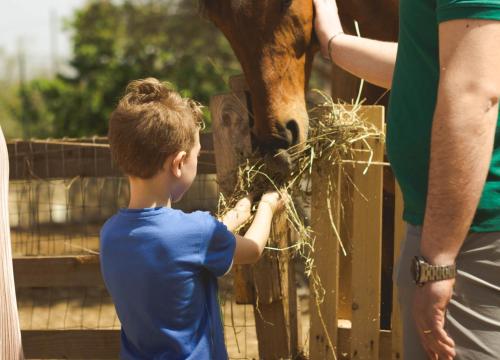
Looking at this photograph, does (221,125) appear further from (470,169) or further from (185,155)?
(470,169)

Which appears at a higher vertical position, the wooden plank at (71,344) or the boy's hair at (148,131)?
the boy's hair at (148,131)

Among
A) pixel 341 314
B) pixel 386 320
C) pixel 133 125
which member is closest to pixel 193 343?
pixel 133 125

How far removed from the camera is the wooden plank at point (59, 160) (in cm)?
469

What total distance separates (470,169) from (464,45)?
0.90 feet

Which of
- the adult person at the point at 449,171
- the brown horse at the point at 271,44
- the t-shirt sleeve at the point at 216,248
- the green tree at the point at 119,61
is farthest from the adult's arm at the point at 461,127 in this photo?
the green tree at the point at 119,61

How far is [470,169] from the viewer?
1.76 metres

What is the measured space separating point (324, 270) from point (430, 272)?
1.73 m

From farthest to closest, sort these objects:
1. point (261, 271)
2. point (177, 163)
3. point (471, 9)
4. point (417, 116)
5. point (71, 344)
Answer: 1. point (71, 344)
2. point (261, 271)
3. point (177, 163)
4. point (417, 116)
5. point (471, 9)

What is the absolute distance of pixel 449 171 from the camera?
5.82ft

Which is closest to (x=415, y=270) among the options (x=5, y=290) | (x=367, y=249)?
(x=5, y=290)

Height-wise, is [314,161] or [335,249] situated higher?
[314,161]

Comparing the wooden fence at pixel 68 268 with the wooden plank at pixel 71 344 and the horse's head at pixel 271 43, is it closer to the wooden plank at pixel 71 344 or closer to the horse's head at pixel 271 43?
the wooden plank at pixel 71 344

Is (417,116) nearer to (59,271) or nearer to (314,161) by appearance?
(314,161)

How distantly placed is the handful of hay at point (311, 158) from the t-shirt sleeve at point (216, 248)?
2.68ft
